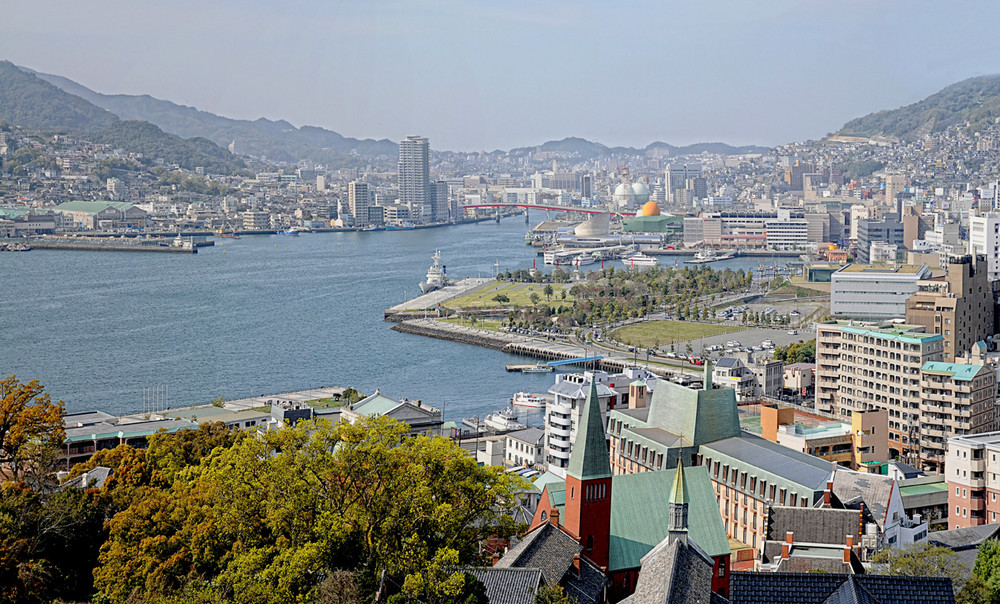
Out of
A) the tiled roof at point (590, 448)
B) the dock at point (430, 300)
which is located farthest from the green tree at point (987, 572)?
the dock at point (430, 300)

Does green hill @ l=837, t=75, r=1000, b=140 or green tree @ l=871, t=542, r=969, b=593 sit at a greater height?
green hill @ l=837, t=75, r=1000, b=140

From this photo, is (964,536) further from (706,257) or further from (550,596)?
(706,257)

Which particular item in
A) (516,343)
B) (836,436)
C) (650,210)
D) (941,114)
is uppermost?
(941,114)

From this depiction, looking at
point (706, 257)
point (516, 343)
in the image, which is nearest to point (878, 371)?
point (516, 343)

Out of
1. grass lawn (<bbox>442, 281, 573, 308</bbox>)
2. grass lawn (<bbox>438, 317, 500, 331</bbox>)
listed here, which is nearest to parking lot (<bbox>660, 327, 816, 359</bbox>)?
grass lawn (<bbox>438, 317, 500, 331</bbox>)

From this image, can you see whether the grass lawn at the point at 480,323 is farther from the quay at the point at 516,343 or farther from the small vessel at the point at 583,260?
the small vessel at the point at 583,260

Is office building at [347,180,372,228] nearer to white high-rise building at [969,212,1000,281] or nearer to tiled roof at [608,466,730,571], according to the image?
white high-rise building at [969,212,1000,281]
